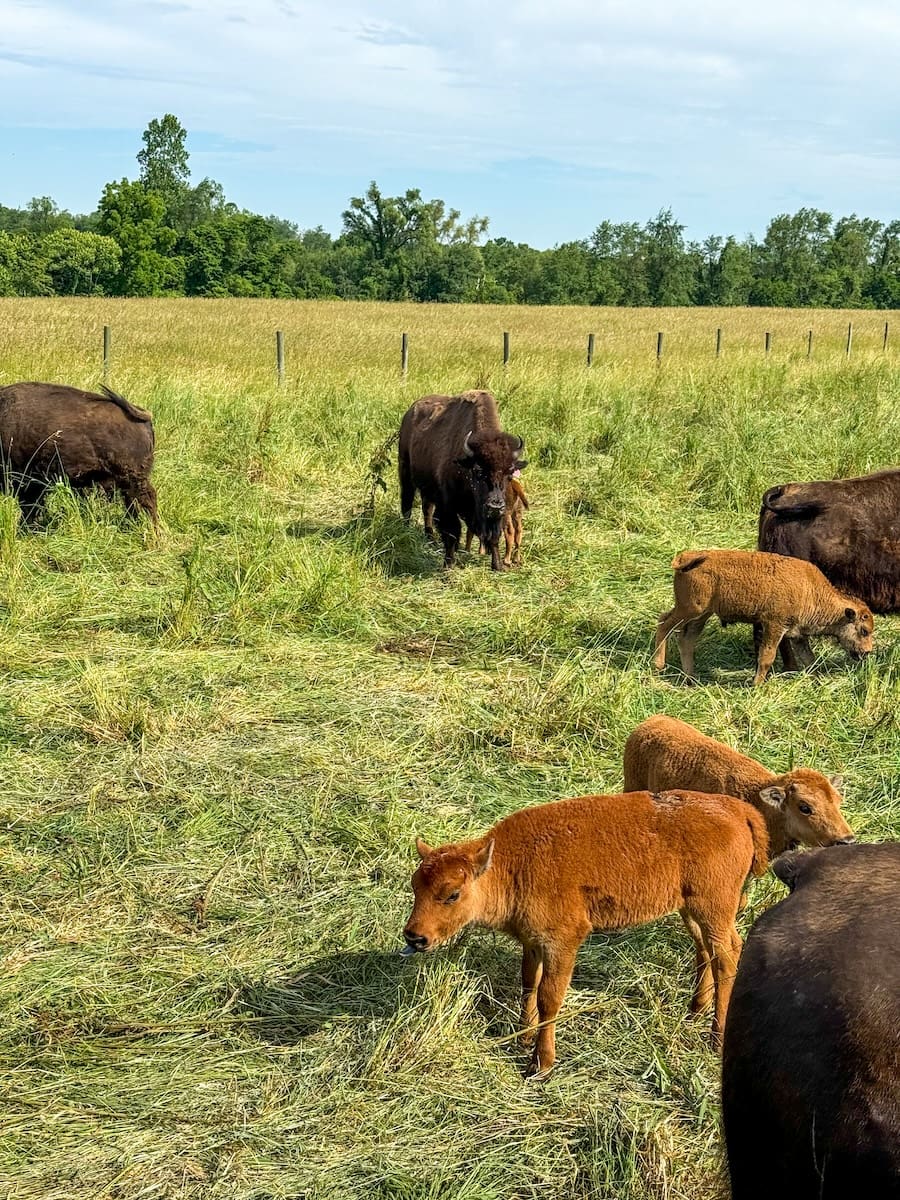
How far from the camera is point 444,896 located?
373cm

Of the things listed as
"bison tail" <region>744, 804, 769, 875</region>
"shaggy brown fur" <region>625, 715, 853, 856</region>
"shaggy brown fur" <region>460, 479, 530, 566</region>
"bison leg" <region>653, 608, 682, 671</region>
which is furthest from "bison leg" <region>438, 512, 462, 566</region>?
"bison tail" <region>744, 804, 769, 875</region>

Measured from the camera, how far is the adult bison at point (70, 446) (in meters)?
10.6

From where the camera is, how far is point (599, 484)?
12.3 metres

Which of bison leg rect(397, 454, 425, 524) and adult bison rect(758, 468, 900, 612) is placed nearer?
adult bison rect(758, 468, 900, 612)

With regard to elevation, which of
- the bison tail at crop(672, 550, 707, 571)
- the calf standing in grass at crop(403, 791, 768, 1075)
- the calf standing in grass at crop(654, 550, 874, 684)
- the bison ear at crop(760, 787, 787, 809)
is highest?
the bison tail at crop(672, 550, 707, 571)

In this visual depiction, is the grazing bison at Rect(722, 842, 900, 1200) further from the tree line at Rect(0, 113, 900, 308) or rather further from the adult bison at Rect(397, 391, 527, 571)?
the tree line at Rect(0, 113, 900, 308)

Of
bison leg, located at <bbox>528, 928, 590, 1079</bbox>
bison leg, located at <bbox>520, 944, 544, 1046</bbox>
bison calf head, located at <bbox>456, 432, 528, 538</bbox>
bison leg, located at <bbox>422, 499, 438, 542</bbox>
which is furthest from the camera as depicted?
bison leg, located at <bbox>422, 499, 438, 542</bbox>

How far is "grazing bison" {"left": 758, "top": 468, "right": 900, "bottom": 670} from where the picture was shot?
771 centimetres

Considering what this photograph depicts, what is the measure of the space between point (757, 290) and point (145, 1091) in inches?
3243

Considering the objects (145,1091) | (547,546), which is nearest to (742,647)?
(547,546)

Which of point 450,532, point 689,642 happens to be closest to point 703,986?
point 689,642

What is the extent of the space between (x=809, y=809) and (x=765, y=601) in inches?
117

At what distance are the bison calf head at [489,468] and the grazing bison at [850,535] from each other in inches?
108

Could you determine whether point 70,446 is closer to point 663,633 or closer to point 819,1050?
point 663,633
